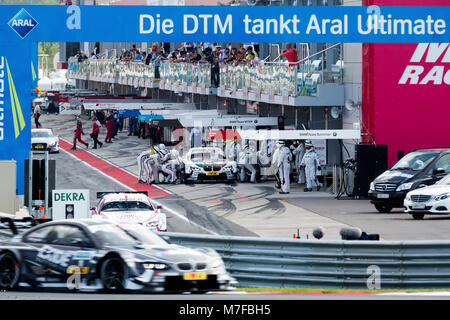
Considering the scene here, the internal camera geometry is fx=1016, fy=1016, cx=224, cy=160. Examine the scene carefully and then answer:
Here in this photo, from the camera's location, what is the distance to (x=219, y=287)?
47.0 feet

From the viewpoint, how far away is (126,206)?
25.2 meters

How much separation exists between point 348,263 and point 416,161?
14531mm

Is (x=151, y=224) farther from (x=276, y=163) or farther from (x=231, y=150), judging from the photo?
(x=231, y=150)

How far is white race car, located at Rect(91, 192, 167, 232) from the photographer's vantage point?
24375 mm

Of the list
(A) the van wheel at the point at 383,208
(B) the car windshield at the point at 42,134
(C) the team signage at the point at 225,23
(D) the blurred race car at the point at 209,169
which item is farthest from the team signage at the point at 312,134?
(B) the car windshield at the point at 42,134

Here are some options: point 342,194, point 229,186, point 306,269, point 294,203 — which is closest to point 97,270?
point 306,269

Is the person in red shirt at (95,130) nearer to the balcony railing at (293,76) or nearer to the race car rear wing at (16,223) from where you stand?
the balcony railing at (293,76)

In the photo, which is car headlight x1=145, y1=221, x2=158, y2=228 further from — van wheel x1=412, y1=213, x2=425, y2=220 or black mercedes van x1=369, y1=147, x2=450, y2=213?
black mercedes van x1=369, y1=147, x2=450, y2=213

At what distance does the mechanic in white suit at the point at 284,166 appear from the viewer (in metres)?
35.7

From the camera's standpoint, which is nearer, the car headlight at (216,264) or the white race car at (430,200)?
the car headlight at (216,264)

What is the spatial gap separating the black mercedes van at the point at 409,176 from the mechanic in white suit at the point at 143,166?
1105 cm

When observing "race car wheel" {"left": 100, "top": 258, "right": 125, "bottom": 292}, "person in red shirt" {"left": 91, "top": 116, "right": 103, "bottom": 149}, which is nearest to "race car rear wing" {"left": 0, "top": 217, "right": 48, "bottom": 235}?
"race car wheel" {"left": 100, "top": 258, "right": 125, "bottom": 292}

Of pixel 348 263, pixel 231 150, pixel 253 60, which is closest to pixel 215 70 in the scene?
pixel 253 60
